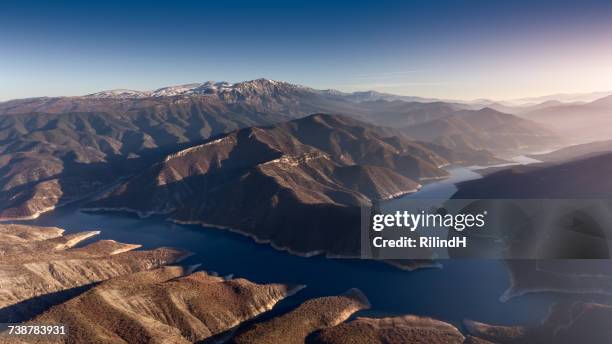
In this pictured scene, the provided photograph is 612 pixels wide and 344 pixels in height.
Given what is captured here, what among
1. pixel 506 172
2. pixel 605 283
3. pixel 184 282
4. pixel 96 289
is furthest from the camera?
pixel 506 172

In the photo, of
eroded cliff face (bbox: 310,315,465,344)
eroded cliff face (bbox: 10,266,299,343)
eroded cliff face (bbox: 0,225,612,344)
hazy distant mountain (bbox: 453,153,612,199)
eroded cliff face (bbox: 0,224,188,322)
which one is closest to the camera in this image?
eroded cliff face (bbox: 10,266,299,343)

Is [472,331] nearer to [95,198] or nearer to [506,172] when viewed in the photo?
[506,172]

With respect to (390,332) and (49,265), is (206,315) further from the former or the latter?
(49,265)

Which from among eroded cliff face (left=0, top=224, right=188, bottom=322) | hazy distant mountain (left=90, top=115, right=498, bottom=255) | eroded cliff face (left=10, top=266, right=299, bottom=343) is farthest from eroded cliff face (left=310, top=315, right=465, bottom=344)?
eroded cliff face (left=0, top=224, right=188, bottom=322)

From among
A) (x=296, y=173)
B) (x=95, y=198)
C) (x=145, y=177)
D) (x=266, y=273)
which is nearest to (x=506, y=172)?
(x=296, y=173)

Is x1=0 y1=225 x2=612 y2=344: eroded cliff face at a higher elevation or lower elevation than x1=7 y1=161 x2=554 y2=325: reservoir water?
higher

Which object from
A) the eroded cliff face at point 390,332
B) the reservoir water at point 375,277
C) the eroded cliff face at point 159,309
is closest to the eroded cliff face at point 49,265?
the reservoir water at point 375,277

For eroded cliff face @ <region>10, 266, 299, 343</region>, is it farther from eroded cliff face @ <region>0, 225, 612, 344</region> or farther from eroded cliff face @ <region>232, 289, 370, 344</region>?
eroded cliff face @ <region>232, 289, 370, 344</region>
